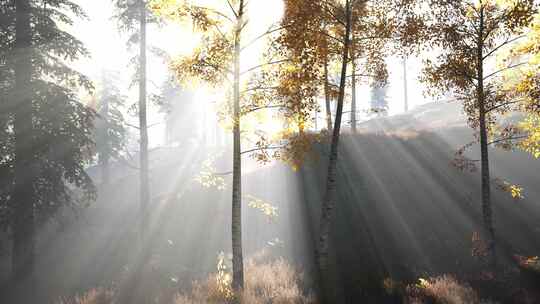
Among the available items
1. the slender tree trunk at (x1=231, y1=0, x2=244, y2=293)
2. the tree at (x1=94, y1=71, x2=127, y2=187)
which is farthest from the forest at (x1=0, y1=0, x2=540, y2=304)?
the tree at (x1=94, y1=71, x2=127, y2=187)

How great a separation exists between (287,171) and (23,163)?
12512mm

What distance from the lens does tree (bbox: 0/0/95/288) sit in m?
13.4

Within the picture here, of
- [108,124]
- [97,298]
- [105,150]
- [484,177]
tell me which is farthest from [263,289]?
[108,124]

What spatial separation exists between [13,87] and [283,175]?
13.0m

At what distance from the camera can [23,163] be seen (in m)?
13.4

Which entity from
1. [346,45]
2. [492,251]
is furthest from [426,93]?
[492,251]

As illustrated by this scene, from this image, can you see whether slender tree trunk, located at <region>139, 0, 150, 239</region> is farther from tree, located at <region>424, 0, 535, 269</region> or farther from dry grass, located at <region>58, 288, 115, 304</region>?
tree, located at <region>424, 0, 535, 269</region>

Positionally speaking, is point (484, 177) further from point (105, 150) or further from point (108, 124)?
point (108, 124)

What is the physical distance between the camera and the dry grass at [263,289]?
948cm

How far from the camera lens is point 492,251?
1155 cm

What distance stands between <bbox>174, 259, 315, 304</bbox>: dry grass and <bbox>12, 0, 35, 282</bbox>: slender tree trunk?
7.10 metres

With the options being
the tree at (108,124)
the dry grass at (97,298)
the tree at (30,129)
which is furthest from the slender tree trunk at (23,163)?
the tree at (108,124)

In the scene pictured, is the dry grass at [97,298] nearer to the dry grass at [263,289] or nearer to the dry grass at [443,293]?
the dry grass at [263,289]

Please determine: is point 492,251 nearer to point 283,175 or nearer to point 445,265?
point 445,265
